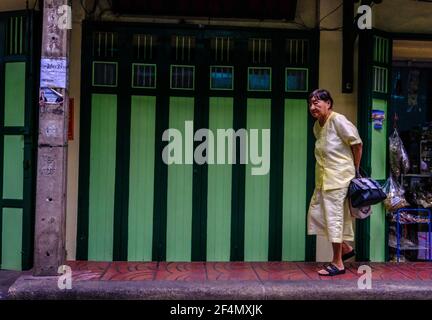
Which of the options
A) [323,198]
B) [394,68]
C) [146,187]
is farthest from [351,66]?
[146,187]

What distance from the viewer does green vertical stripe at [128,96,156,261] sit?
693 cm

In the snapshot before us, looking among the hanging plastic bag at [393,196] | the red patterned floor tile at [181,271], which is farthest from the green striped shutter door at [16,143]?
the hanging plastic bag at [393,196]

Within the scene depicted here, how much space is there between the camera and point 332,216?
19.9ft

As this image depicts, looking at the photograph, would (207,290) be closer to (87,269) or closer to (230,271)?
(230,271)

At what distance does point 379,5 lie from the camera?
23.3ft

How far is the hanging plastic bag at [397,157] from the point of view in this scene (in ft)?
23.5

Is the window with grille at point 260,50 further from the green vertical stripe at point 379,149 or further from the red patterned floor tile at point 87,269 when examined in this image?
the red patterned floor tile at point 87,269

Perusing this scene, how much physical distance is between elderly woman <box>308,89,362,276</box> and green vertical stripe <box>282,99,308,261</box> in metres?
0.73

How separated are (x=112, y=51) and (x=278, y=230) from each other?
10.4 ft

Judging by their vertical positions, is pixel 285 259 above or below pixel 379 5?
below

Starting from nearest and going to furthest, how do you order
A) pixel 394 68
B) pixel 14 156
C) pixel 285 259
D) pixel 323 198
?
pixel 323 198, pixel 14 156, pixel 285 259, pixel 394 68

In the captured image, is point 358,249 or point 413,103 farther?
point 413,103

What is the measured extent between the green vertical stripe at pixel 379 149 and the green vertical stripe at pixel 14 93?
4.45 metres

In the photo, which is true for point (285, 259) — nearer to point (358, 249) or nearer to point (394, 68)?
point (358, 249)
